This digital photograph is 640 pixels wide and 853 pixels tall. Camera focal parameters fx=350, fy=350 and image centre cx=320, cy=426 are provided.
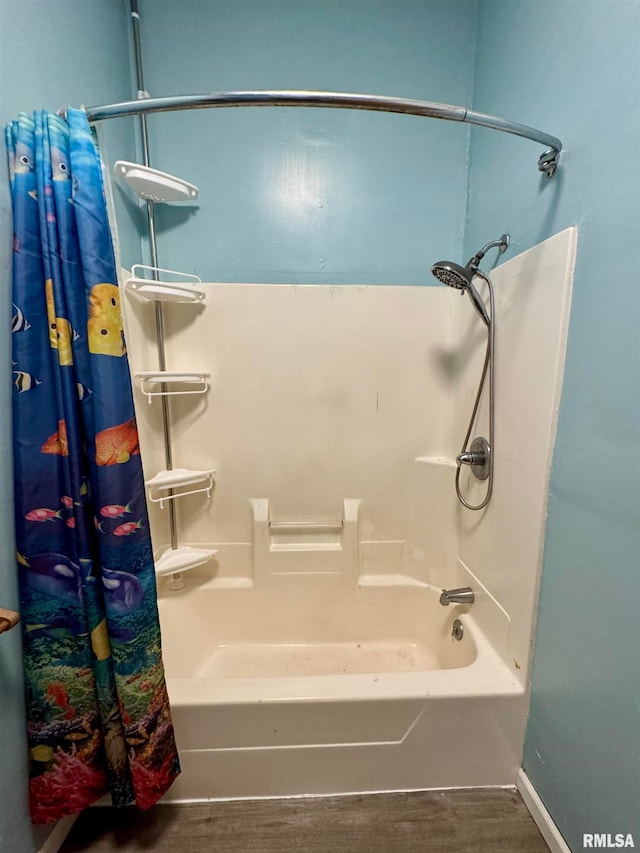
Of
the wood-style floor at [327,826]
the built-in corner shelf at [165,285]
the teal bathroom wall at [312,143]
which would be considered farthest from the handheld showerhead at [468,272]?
the wood-style floor at [327,826]

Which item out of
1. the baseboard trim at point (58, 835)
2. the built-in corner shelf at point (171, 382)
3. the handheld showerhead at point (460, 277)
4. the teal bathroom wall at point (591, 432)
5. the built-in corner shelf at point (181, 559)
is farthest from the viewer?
the built-in corner shelf at point (181, 559)

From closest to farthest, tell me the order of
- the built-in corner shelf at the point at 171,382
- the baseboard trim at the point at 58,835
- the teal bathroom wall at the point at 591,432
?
the teal bathroom wall at the point at 591,432 < the baseboard trim at the point at 58,835 < the built-in corner shelf at the point at 171,382

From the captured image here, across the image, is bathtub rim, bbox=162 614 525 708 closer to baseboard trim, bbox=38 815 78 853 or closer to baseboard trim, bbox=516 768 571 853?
baseboard trim, bbox=516 768 571 853

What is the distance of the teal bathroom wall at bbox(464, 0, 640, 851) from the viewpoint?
743mm

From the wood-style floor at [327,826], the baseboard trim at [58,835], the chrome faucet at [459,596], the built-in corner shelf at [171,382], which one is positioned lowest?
the wood-style floor at [327,826]

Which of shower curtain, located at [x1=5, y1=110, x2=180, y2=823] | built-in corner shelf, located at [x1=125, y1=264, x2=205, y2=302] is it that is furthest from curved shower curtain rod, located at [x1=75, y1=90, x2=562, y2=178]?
built-in corner shelf, located at [x1=125, y1=264, x2=205, y2=302]

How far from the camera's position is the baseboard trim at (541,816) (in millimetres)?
932

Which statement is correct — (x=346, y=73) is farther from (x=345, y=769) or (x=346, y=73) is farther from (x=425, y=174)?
(x=345, y=769)

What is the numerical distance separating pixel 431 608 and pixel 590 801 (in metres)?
0.72

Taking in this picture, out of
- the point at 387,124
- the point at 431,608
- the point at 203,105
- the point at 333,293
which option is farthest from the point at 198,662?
the point at 387,124

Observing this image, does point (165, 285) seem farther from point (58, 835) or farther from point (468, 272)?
point (58, 835)

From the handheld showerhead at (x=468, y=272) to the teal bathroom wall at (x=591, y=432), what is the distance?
0.39ft

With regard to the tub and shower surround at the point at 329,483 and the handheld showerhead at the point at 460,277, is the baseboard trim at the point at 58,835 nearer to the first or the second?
the tub and shower surround at the point at 329,483

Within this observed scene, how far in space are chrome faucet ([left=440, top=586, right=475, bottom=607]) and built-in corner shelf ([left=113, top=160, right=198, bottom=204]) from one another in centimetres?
182
